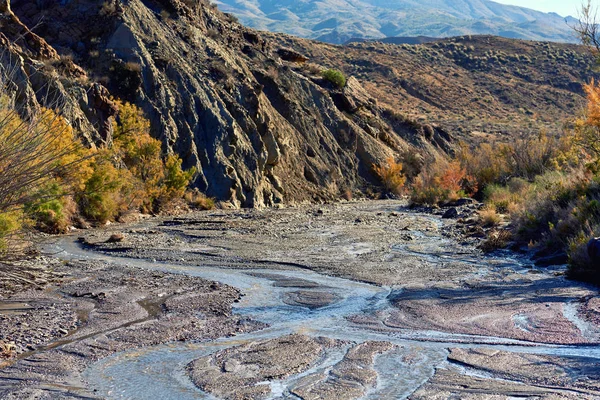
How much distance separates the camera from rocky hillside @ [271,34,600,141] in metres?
79.1

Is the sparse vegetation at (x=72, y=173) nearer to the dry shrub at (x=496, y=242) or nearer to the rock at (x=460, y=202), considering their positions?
the dry shrub at (x=496, y=242)

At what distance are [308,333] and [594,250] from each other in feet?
23.4

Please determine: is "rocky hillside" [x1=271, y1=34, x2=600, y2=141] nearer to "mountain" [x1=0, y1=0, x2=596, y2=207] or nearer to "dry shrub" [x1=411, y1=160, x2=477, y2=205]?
"mountain" [x1=0, y1=0, x2=596, y2=207]

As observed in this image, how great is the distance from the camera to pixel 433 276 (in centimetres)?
1705

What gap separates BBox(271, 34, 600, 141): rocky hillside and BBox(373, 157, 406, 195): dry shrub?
21149 mm

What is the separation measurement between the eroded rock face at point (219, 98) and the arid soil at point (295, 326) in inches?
577

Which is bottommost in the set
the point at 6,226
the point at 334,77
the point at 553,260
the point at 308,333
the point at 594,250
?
the point at 553,260

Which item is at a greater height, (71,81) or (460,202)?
(71,81)

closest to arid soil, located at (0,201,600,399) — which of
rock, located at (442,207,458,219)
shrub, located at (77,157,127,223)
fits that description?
shrub, located at (77,157,127,223)

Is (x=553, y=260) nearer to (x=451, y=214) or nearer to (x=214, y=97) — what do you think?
(x=451, y=214)

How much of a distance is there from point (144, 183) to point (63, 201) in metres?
7.01

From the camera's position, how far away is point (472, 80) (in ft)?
306

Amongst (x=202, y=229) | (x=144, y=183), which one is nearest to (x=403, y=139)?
(x=144, y=183)

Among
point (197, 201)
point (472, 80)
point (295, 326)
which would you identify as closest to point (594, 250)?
point (295, 326)
